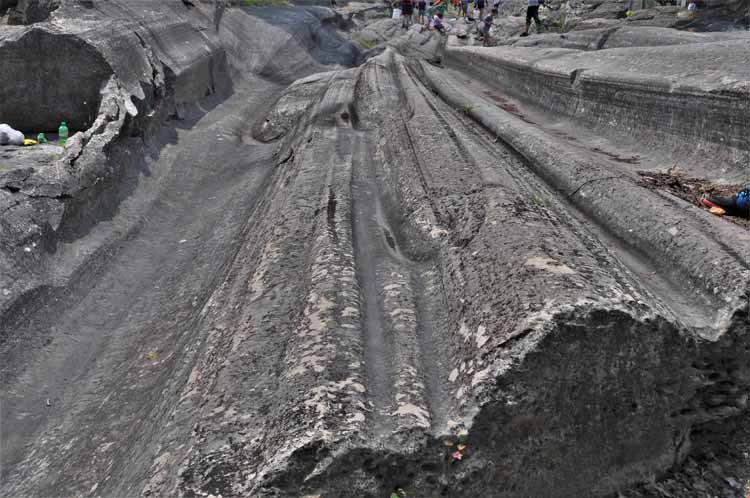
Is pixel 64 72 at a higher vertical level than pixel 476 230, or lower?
higher

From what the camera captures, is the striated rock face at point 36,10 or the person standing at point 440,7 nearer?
the striated rock face at point 36,10

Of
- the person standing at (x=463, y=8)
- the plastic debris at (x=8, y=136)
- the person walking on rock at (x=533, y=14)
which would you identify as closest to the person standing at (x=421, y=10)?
the person standing at (x=463, y=8)

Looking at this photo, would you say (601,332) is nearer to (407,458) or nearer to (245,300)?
(407,458)

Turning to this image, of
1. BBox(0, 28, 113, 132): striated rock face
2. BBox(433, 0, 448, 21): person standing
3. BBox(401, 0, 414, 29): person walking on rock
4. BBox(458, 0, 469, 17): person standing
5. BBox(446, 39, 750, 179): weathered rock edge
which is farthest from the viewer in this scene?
BBox(458, 0, 469, 17): person standing

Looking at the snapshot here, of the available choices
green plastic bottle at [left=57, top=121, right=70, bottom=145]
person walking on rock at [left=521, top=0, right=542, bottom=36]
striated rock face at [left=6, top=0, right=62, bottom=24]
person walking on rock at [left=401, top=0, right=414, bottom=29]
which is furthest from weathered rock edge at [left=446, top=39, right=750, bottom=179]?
person walking on rock at [left=401, top=0, right=414, bottom=29]

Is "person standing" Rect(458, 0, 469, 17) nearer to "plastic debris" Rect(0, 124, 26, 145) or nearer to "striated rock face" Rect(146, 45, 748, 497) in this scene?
"plastic debris" Rect(0, 124, 26, 145)

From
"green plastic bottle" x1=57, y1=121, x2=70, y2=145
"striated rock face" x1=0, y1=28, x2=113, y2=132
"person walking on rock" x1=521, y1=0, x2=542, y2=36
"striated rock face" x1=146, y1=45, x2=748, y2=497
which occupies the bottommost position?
A: "striated rock face" x1=146, y1=45, x2=748, y2=497

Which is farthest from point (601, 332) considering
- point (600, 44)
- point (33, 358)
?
point (600, 44)

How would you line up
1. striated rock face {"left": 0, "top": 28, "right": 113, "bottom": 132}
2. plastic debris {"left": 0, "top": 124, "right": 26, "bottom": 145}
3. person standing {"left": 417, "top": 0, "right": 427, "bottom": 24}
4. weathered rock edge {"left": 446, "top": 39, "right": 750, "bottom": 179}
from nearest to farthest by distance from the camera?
weathered rock edge {"left": 446, "top": 39, "right": 750, "bottom": 179}, plastic debris {"left": 0, "top": 124, "right": 26, "bottom": 145}, striated rock face {"left": 0, "top": 28, "right": 113, "bottom": 132}, person standing {"left": 417, "top": 0, "right": 427, "bottom": 24}

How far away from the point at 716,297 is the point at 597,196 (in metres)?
0.97

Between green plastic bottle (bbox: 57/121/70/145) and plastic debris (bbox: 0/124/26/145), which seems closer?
plastic debris (bbox: 0/124/26/145)

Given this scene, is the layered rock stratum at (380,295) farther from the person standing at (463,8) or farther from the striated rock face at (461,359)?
the person standing at (463,8)

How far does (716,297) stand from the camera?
1874 mm

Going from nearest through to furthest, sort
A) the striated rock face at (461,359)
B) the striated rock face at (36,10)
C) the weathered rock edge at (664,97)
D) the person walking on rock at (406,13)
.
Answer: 1. the striated rock face at (461,359)
2. the weathered rock edge at (664,97)
3. the striated rock face at (36,10)
4. the person walking on rock at (406,13)
